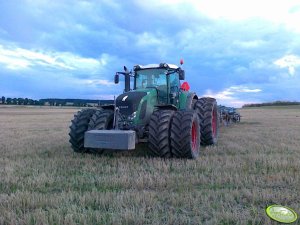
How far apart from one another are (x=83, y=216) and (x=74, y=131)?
16.1ft

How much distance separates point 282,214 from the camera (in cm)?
424

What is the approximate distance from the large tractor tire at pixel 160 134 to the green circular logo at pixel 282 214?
3698 millimetres

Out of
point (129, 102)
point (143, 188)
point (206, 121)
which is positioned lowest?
point (143, 188)

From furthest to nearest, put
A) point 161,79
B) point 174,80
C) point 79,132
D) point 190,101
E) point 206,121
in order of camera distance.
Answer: point 206,121
point 190,101
point 174,80
point 161,79
point 79,132

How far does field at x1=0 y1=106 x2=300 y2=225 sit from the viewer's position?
4312mm

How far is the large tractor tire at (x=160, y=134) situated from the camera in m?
7.92

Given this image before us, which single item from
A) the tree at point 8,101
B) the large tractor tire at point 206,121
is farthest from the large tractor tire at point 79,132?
the tree at point 8,101

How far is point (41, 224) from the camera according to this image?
405cm

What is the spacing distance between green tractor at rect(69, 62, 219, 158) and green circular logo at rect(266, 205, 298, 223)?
355 centimetres

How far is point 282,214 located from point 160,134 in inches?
155

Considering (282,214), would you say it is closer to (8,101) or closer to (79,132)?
(79,132)

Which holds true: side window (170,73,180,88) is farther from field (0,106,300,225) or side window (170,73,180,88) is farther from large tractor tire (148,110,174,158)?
field (0,106,300,225)

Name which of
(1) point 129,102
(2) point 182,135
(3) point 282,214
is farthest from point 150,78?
(3) point 282,214

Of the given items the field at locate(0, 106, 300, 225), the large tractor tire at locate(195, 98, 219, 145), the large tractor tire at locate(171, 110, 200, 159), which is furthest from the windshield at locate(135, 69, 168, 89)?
the field at locate(0, 106, 300, 225)
